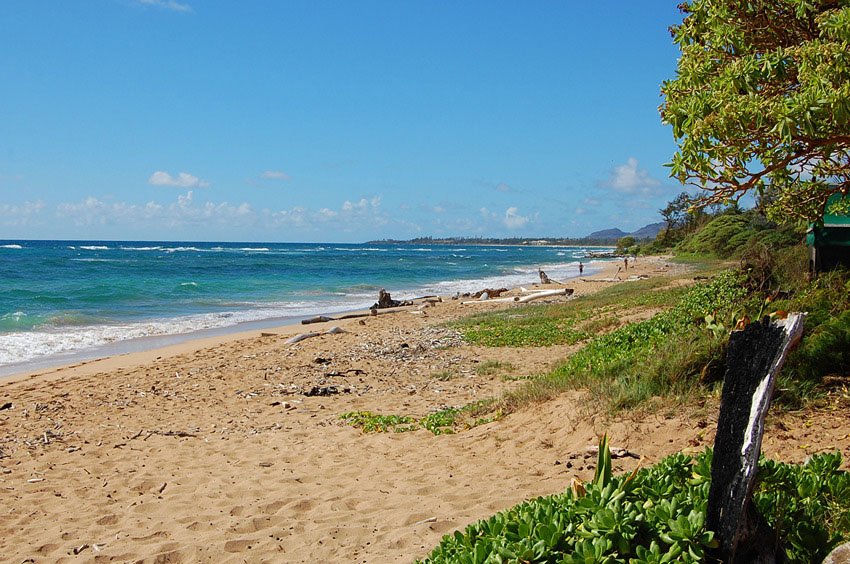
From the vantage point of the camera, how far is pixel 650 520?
10.3ft

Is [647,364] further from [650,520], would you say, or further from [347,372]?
[347,372]

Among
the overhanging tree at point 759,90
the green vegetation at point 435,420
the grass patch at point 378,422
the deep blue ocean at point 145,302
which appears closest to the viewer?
the overhanging tree at point 759,90

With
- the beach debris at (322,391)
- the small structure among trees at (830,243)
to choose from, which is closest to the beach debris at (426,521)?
the beach debris at (322,391)

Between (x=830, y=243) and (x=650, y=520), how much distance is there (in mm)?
9438

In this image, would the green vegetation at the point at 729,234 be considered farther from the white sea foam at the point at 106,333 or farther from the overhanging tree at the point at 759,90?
the overhanging tree at the point at 759,90

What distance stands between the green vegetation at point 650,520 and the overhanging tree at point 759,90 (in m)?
2.66

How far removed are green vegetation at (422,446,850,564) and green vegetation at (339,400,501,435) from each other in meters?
4.15

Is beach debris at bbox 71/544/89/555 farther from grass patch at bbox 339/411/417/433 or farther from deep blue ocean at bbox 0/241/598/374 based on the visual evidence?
deep blue ocean at bbox 0/241/598/374

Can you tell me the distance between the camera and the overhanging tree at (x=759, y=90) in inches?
200

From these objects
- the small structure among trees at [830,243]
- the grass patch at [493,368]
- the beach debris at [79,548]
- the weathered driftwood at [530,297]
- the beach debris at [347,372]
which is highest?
the small structure among trees at [830,243]

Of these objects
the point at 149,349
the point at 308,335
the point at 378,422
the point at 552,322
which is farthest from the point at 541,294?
the point at 378,422

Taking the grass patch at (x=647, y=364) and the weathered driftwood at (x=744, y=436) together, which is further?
the grass patch at (x=647, y=364)

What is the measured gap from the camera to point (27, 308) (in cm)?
2622

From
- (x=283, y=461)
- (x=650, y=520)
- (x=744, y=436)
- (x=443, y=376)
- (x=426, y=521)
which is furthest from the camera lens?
(x=443, y=376)
